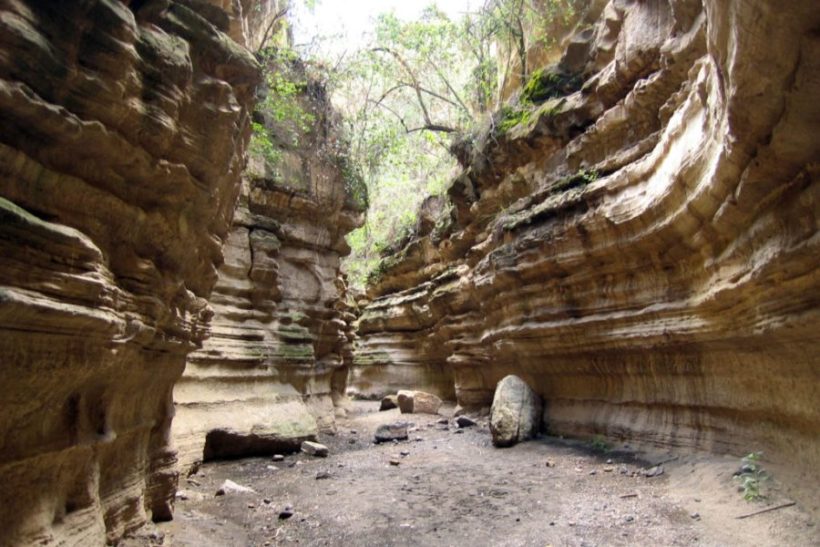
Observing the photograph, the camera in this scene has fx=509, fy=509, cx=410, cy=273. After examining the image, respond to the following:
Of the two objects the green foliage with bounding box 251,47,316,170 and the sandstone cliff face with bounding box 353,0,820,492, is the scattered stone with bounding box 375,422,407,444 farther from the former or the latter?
the green foliage with bounding box 251,47,316,170

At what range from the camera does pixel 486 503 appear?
231 inches

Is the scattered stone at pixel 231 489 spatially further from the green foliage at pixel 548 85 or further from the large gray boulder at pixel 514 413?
the green foliage at pixel 548 85

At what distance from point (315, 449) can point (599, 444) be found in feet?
15.9

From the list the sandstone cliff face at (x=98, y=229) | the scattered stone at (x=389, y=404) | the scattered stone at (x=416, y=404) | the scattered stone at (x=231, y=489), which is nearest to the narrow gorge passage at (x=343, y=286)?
Result: the sandstone cliff face at (x=98, y=229)

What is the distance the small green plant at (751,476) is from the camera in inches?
189

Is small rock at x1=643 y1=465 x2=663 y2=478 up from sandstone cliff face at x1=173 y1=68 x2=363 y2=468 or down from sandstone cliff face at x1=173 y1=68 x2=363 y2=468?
down

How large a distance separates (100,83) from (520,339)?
8.46m

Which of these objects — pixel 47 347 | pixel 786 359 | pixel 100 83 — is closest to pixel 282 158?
pixel 100 83

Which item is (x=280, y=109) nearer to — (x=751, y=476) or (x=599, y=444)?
(x=599, y=444)

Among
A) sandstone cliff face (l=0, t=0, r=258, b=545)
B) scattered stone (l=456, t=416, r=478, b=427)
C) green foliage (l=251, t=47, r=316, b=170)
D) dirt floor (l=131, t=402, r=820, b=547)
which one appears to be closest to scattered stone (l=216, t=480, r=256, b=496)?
dirt floor (l=131, t=402, r=820, b=547)

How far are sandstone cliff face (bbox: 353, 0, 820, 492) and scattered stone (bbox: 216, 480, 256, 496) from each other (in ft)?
18.1

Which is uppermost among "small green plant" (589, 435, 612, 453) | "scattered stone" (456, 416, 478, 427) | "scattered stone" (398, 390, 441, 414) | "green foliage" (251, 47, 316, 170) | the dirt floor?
"green foliage" (251, 47, 316, 170)

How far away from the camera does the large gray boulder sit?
30.2 feet

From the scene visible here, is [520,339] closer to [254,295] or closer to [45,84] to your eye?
[254,295]
